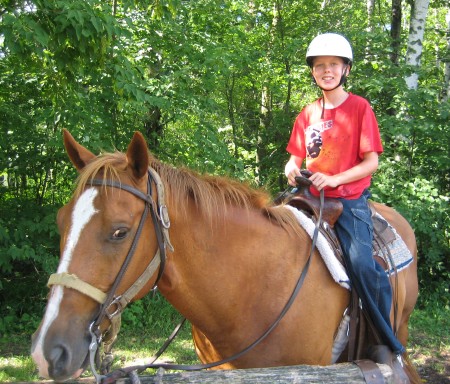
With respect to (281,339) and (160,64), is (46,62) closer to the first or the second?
(160,64)

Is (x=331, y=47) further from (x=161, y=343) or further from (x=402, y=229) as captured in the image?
(x=161, y=343)

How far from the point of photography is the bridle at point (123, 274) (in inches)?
70.9

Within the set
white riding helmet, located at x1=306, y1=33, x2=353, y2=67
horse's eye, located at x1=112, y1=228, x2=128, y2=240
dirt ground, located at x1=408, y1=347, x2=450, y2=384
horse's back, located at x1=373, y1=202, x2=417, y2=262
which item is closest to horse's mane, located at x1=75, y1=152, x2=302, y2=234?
horse's eye, located at x1=112, y1=228, x2=128, y2=240

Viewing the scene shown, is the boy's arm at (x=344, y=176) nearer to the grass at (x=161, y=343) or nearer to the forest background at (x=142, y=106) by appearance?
the forest background at (x=142, y=106)

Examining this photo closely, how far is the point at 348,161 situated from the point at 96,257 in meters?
1.84

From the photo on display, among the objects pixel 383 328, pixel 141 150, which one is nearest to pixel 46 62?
pixel 141 150

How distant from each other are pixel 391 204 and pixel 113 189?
20.5 feet

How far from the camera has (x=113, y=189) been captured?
1958 millimetres

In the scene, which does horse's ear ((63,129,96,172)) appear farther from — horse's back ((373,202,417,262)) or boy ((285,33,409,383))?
horse's back ((373,202,417,262))

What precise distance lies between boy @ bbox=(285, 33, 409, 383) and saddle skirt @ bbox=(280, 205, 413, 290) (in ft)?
0.30

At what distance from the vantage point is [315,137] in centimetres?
305

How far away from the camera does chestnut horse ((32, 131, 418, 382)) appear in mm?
1811

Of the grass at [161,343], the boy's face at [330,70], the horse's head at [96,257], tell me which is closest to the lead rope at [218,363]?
the horse's head at [96,257]

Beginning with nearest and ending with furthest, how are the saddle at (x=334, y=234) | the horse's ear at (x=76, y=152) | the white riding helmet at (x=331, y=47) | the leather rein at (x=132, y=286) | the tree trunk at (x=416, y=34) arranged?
1. the leather rein at (x=132, y=286)
2. the horse's ear at (x=76, y=152)
3. the saddle at (x=334, y=234)
4. the white riding helmet at (x=331, y=47)
5. the tree trunk at (x=416, y=34)
